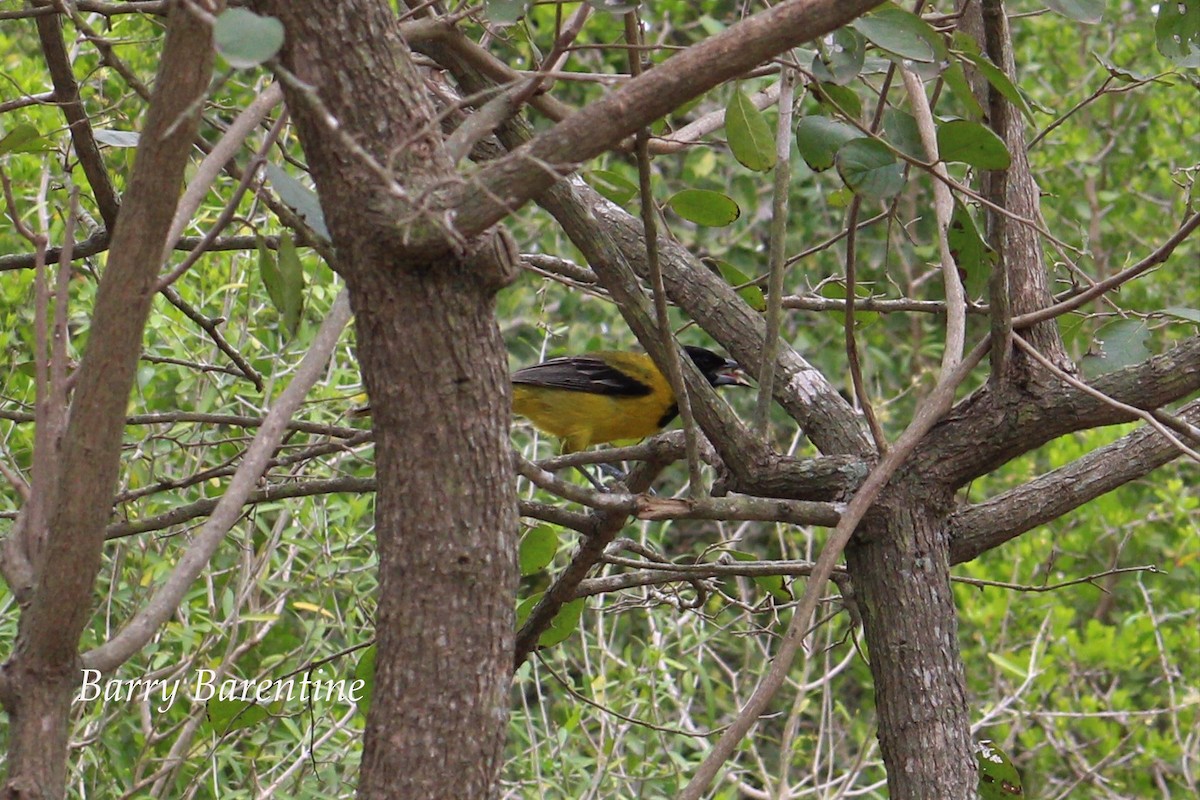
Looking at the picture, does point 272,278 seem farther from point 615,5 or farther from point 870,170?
point 870,170

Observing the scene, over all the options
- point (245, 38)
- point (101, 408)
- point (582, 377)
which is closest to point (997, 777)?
point (101, 408)

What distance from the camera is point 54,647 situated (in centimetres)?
131

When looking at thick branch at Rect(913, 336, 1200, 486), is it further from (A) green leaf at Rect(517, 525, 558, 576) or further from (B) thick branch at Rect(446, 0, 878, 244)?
(B) thick branch at Rect(446, 0, 878, 244)

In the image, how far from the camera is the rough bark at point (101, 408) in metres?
1.30

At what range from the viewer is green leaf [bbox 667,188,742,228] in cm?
233

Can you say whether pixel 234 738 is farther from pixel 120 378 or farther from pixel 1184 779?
pixel 1184 779

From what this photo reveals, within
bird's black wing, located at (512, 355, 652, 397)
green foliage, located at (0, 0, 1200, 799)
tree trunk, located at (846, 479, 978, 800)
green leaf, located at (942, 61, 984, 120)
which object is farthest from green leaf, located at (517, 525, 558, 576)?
bird's black wing, located at (512, 355, 652, 397)

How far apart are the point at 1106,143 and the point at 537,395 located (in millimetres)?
3993

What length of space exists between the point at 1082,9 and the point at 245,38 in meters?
1.33

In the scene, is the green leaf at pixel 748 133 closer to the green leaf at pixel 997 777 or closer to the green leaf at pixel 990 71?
the green leaf at pixel 990 71

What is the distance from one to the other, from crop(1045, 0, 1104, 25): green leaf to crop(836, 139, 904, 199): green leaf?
335mm

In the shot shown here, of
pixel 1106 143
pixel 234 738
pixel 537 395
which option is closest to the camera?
pixel 234 738

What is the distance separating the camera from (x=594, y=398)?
16.9 feet

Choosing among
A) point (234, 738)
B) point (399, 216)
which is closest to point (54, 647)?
point (399, 216)
